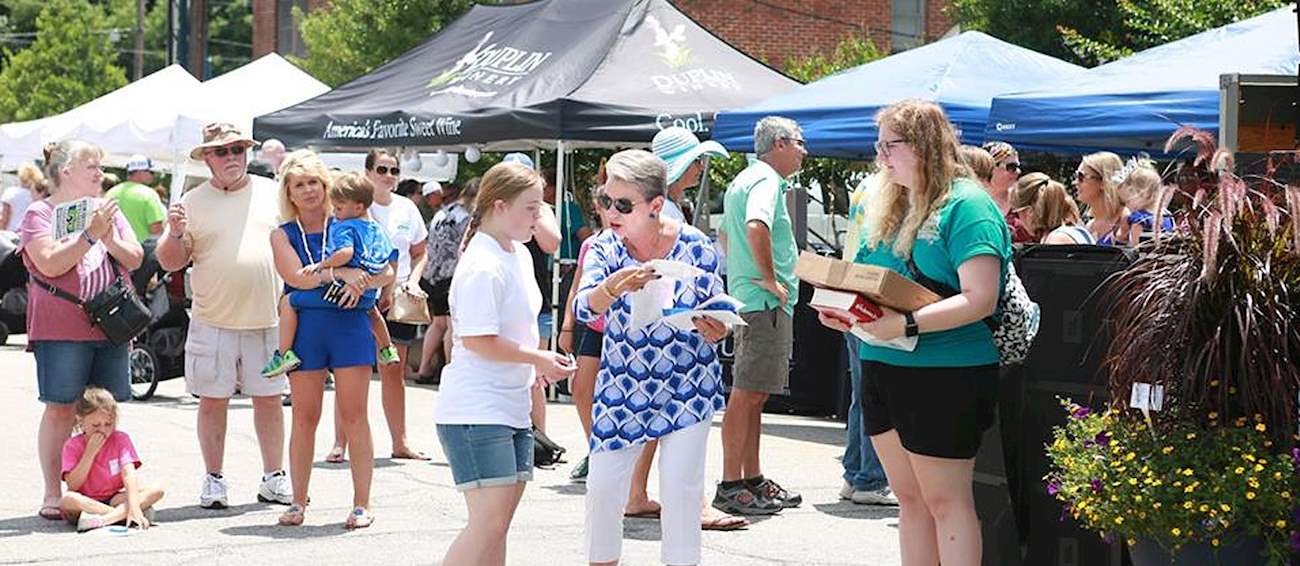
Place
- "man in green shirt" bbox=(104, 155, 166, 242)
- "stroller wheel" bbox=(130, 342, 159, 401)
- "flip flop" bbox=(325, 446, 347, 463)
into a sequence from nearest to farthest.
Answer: "flip flop" bbox=(325, 446, 347, 463)
"stroller wheel" bbox=(130, 342, 159, 401)
"man in green shirt" bbox=(104, 155, 166, 242)

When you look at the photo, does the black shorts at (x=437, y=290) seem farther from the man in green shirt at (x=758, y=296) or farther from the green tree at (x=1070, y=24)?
the green tree at (x=1070, y=24)

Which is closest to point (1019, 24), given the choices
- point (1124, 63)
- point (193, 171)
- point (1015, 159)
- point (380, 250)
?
point (193, 171)

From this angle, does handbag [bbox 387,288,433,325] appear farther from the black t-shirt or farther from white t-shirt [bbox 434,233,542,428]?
white t-shirt [bbox 434,233,542,428]

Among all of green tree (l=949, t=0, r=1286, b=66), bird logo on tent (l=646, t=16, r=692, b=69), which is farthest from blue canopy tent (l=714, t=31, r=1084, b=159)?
green tree (l=949, t=0, r=1286, b=66)

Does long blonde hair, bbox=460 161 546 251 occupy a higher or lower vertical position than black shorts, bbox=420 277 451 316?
higher

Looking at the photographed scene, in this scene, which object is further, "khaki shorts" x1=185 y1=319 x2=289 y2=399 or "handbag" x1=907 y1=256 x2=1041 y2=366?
"khaki shorts" x1=185 y1=319 x2=289 y2=399

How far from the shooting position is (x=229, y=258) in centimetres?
891

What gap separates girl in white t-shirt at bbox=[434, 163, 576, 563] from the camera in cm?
604

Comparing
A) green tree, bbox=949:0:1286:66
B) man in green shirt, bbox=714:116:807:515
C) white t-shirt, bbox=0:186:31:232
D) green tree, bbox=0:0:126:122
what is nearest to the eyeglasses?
man in green shirt, bbox=714:116:807:515

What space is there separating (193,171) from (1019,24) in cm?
1009

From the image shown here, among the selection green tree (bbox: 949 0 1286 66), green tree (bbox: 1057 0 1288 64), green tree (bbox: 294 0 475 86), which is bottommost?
green tree (bbox: 1057 0 1288 64)

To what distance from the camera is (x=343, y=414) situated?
848cm

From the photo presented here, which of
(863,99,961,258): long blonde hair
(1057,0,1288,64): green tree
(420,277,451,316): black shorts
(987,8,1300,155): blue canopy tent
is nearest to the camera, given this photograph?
(863,99,961,258): long blonde hair

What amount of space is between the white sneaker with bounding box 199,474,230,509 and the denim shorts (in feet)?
11.3
